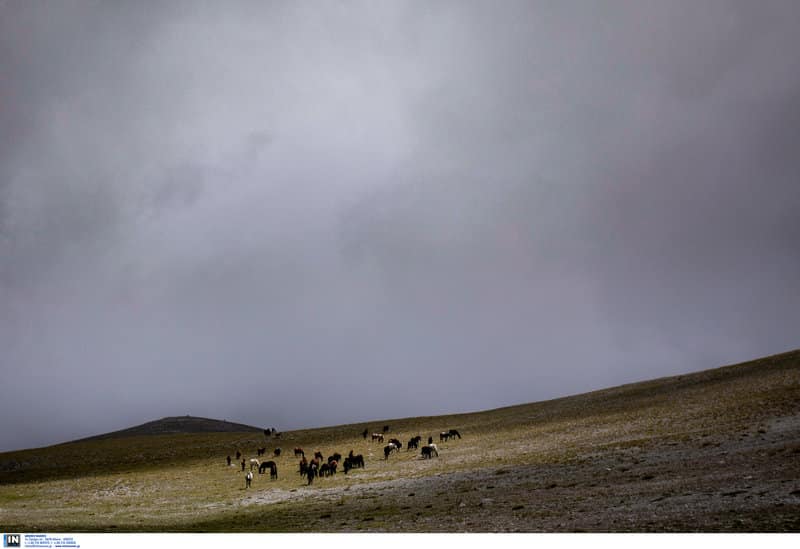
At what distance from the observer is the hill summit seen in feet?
539

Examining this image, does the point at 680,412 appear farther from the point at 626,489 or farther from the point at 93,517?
the point at 93,517

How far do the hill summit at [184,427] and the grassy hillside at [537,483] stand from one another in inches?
3848

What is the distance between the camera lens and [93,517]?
30.7 meters

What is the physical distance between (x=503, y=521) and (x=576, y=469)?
10.9 metres

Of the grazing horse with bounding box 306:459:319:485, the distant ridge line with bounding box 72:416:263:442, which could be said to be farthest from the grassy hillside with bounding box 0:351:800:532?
the distant ridge line with bounding box 72:416:263:442

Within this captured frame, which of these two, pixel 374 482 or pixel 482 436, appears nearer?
pixel 374 482

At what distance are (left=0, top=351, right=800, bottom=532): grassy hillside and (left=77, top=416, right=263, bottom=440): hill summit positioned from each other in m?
97.7

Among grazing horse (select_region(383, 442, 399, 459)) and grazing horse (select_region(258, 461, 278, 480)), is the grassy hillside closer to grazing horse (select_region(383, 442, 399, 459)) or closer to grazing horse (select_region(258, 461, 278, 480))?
grazing horse (select_region(258, 461, 278, 480))

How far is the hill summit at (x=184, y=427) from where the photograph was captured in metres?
164

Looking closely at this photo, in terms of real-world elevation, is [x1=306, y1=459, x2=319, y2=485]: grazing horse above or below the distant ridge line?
below

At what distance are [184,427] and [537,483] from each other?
161m

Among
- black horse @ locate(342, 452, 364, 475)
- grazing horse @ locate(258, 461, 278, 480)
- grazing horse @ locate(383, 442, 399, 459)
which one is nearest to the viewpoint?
black horse @ locate(342, 452, 364, 475)

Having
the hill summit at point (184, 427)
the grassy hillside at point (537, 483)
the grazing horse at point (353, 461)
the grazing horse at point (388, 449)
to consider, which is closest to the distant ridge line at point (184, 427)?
the hill summit at point (184, 427)
